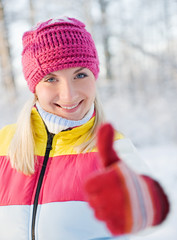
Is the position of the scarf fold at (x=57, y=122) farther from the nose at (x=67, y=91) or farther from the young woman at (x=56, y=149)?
the nose at (x=67, y=91)

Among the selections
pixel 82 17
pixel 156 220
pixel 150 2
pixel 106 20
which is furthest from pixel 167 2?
pixel 156 220

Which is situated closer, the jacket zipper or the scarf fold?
the jacket zipper

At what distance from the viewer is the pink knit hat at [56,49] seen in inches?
48.9

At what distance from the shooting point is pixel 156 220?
68 centimetres

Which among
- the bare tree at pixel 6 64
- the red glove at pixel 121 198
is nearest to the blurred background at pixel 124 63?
the bare tree at pixel 6 64

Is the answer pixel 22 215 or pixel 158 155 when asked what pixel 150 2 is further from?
pixel 22 215

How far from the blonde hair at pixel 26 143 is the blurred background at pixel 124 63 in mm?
5280

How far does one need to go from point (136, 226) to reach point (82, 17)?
29.4 ft

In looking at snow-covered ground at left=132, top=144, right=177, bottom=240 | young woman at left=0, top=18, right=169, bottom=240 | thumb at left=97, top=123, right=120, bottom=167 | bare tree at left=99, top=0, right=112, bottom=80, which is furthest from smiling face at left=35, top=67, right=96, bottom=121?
bare tree at left=99, top=0, right=112, bottom=80

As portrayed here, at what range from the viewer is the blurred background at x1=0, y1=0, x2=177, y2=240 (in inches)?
330

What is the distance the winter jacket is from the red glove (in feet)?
1.52

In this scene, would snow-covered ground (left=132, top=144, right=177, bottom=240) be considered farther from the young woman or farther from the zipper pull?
the zipper pull

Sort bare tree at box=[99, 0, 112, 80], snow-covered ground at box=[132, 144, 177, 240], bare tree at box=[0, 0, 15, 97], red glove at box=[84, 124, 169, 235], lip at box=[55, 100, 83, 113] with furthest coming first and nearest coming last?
bare tree at box=[0, 0, 15, 97]
bare tree at box=[99, 0, 112, 80]
snow-covered ground at box=[132, 144, 177, 240]
lip at box=[55, 100, 83, 113]
red glove at box=[84, 124, 169, 235]

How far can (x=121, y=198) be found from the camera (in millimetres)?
606
